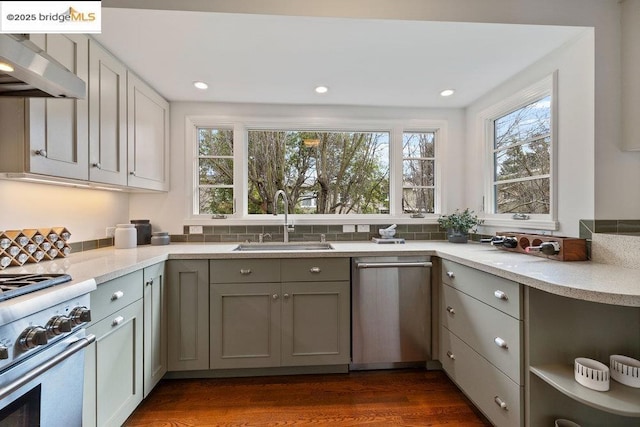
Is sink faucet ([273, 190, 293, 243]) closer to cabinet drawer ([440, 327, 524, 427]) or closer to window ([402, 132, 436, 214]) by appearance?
window ([402, 132, 436, 214])

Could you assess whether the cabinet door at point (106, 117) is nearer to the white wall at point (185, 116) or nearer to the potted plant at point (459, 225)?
the white wall at point (185, 116)

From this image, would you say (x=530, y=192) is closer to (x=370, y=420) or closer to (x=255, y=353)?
(x=370, y=420)

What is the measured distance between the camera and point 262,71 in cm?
217

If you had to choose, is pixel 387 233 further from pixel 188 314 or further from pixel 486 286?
pixel 188 314

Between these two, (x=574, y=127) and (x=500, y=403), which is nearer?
(x=500, y=403)

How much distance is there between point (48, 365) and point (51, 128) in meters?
1.12

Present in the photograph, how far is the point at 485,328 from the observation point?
1652 millimetres

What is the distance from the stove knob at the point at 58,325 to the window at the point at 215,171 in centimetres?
180

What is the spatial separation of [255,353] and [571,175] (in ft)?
7.76

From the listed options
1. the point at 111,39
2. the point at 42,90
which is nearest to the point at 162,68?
the point at 111,39

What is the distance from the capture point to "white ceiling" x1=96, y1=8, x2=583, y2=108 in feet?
5.55

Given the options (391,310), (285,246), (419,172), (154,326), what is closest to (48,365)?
(154,326)

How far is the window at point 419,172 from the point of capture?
3.02m

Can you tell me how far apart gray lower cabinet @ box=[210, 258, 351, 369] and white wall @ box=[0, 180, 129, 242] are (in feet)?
3.29
